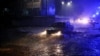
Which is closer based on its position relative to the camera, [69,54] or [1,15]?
[69,54]

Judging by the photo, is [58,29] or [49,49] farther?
[58,29]

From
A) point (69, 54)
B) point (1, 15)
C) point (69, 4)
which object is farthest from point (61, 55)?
point (69, 4)

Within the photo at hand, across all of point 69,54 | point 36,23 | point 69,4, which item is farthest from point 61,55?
point 69,4

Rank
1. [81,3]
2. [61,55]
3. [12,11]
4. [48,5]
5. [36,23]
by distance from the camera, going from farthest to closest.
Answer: [81,3] < [48,5] < [12,11] < [36,23] < [61,55]

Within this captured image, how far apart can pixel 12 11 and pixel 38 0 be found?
239 inches

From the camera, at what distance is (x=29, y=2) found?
53.1 meters

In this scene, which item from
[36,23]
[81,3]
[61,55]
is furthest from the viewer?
[81,3]

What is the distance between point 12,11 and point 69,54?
36.8m

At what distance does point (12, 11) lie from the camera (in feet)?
169

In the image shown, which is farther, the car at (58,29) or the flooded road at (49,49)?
the car at (58,29)

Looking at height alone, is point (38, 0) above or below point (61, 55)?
above

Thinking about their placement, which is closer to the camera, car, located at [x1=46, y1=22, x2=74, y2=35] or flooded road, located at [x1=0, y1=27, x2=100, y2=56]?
flooded road, located at [x1=0, y1=27, x2=100, y2=56]

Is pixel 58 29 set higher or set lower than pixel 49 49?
lower

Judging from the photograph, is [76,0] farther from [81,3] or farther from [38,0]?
[38,0]
